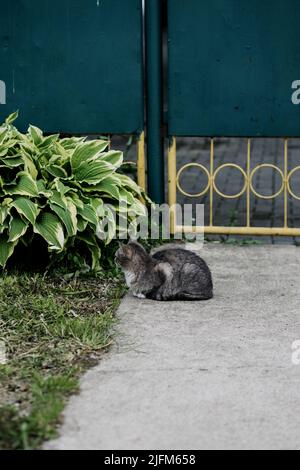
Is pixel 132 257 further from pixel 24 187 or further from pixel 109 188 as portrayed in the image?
pixel 24 187

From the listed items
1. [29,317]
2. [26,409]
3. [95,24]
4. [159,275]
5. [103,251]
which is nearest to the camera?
[26,409]

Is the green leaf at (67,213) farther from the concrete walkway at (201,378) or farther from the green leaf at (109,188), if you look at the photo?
A: the concrete walkway at (201,378)

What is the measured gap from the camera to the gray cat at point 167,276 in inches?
257

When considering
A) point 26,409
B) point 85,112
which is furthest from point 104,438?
point 85,112

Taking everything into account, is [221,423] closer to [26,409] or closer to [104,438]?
[104,438]

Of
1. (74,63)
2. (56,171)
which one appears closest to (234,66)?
(74,63)

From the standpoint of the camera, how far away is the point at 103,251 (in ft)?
23.6

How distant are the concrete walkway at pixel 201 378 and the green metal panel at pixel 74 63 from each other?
5.96 ft

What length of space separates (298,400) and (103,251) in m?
2.61

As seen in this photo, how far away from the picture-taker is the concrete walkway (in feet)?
14.9

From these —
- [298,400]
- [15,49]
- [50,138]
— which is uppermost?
[15,49]

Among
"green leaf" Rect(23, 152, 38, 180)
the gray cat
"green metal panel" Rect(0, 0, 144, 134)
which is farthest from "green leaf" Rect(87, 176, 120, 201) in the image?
"green metal panel" Rect(0, 0, 144, 134)

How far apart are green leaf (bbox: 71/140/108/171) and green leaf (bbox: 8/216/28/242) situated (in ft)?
2.10

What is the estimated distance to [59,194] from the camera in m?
6.72
